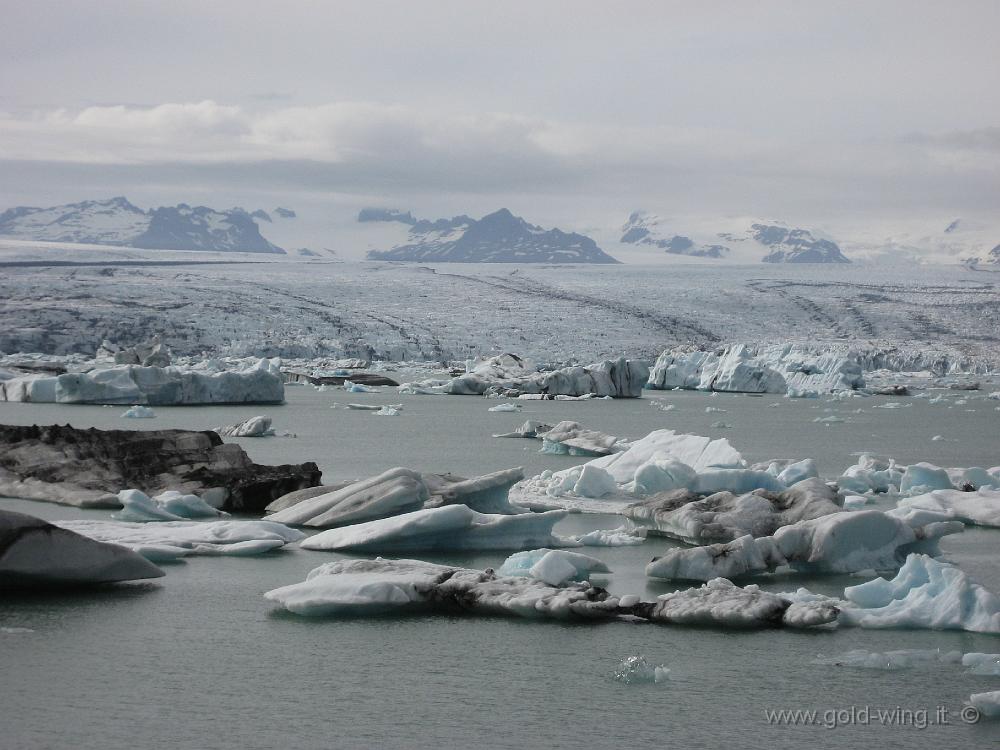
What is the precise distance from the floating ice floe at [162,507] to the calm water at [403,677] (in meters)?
1.94

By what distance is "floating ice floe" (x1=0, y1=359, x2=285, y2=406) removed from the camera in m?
28.8

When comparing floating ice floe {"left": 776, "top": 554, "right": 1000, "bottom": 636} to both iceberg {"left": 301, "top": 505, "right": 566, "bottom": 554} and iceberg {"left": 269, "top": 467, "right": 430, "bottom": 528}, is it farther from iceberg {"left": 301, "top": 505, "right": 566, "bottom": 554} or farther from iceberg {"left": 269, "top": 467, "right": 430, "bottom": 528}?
iceberg {"left": 269, "top": 467, "right": 430, "bottom": 528}

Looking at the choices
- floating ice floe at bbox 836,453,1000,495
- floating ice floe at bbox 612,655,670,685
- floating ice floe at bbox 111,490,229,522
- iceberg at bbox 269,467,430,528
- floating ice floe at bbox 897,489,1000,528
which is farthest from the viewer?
floating ice floe at bbox 836,453,1000,495

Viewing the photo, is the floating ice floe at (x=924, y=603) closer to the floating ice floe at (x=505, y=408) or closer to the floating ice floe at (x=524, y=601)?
the floating ice floe at (x=524, y=601)

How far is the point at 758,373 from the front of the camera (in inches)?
1554

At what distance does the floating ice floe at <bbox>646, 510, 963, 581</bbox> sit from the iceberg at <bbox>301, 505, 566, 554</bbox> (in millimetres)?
1167

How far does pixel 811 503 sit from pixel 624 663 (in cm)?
436

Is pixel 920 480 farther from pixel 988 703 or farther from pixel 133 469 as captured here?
pixel 133 469

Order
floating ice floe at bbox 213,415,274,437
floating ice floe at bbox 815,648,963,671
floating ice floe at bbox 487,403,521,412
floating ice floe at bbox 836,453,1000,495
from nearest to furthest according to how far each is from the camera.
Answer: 1. floating ice floe at bbox 815,648,963,671
2. floating ice floe at bbox 836,453,1000,495
3. floating ice floe at bbox 213,415,274,437
4. floating ice floe at bbox 487,403,521,412

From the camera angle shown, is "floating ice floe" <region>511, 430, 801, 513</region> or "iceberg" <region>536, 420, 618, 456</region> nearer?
"floating ice floe" <region>511, 430, 801, 513</region>

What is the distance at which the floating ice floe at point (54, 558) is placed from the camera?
740cm
